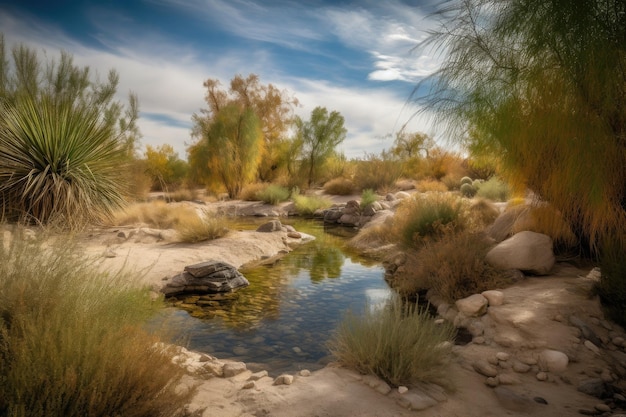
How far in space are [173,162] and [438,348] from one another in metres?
31.3

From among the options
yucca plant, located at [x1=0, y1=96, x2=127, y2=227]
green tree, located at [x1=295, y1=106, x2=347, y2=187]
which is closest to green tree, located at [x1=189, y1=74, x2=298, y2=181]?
green tree, located at [x1=295, y1=106, x2=347, y2=187]

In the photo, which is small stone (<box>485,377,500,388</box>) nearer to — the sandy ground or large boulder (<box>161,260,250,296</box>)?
the sandy ground

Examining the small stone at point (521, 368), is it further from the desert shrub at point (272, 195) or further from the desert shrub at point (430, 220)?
the desert shrub at point (272, 195)

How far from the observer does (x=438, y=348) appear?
365cm

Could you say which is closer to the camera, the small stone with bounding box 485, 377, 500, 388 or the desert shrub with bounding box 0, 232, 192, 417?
the desert shrub with bounding box 0, 232, 192, 417

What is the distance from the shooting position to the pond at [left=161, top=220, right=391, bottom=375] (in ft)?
15.0

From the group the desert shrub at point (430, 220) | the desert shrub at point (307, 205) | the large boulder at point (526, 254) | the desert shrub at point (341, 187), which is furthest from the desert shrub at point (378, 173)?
the large boulder at point (526, 254)

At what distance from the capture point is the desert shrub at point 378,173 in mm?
24609

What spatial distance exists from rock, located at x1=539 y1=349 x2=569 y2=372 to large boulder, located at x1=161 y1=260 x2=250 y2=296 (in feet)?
16.0

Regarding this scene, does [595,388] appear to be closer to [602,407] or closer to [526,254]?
[602,407]

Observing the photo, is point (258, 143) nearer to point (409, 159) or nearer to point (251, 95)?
point (251, 95)

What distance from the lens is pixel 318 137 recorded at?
2755 cm

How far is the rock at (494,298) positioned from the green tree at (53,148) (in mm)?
7728

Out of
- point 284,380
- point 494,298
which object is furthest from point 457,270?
point 284,380
